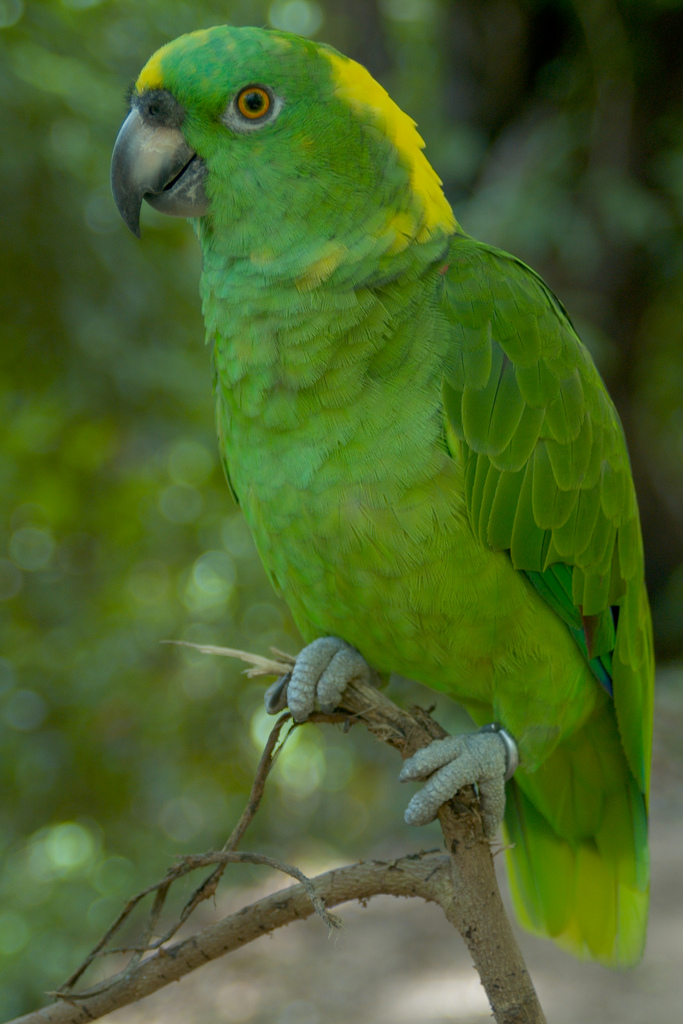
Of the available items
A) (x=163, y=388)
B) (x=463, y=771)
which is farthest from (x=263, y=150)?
(x=163, y=388)

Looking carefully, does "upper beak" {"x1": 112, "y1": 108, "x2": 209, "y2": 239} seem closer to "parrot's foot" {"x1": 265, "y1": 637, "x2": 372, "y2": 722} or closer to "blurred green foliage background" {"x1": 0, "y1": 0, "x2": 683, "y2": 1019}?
"parrot's foot" {"x1": 265, "y1": 637, "x2": 372, "y2": 722}

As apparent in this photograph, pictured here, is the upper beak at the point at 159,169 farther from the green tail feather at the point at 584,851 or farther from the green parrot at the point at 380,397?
the green tail feather at the point at 584,851

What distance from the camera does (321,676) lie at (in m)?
1.51

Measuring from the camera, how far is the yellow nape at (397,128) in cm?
150

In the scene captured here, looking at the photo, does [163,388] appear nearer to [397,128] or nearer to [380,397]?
[397,128]

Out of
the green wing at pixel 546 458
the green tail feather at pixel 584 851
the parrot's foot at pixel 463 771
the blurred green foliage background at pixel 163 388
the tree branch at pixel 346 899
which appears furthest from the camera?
the blurred green foliage background at pixel 163 388

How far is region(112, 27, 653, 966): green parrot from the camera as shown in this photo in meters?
1.41

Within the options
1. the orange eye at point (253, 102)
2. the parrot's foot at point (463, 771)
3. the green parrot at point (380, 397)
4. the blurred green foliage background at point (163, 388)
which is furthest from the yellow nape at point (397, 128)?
the blurred green foliage background at point (163, 388)

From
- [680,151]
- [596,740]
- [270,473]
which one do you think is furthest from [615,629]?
[680,151]

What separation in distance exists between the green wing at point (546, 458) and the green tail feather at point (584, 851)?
11 centimetres

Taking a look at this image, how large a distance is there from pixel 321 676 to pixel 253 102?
1.03 metres

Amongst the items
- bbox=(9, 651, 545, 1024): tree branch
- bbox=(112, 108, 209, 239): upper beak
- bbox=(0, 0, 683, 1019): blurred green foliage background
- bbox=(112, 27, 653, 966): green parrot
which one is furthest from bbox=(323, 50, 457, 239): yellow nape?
bbox=(0, 0, 683, 1019): blurred green foliage background

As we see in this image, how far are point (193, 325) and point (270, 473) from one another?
2075 mm

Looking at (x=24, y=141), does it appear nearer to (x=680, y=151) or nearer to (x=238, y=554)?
(x=238, y=554)
